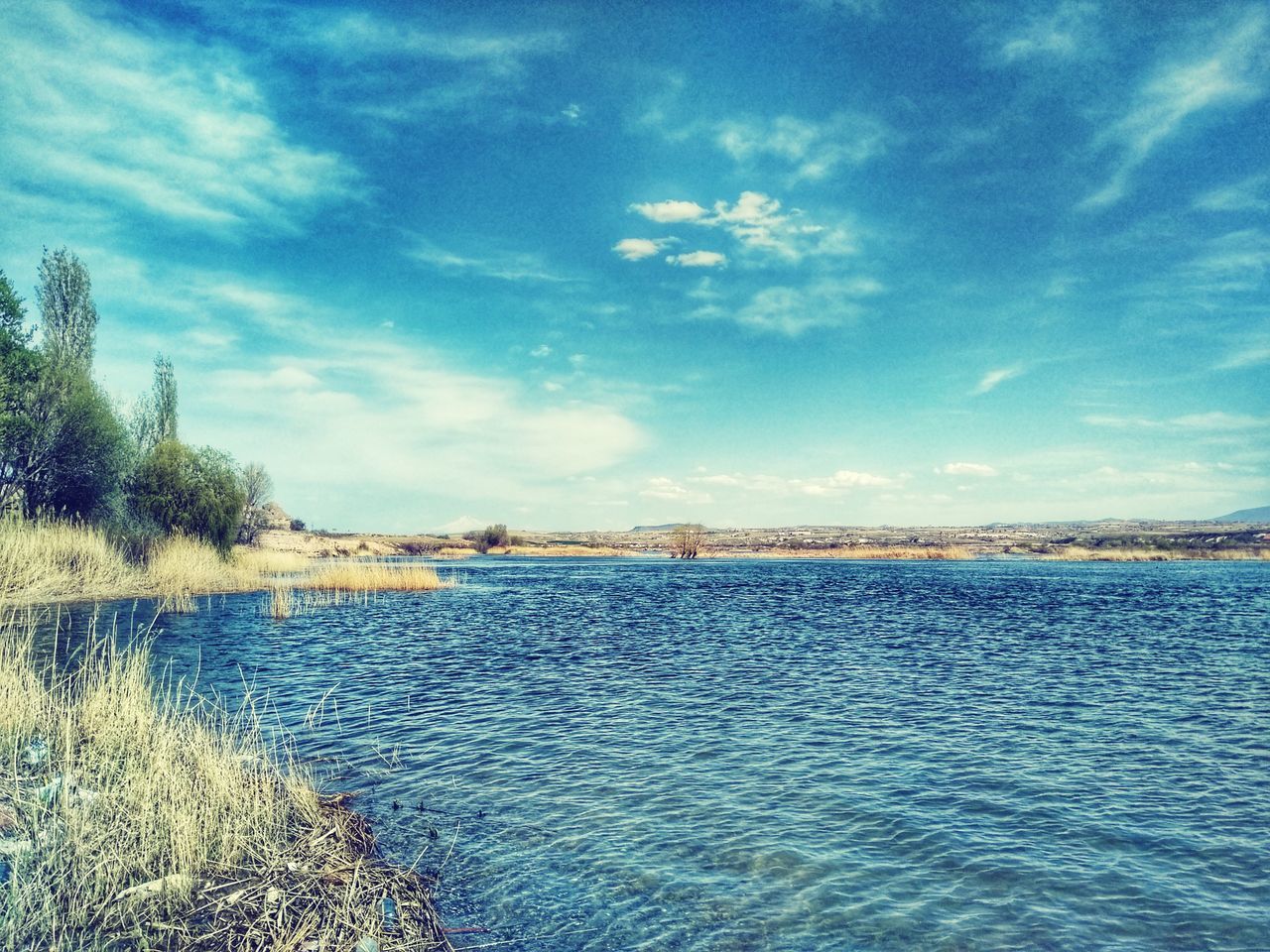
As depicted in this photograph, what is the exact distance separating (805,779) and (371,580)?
39.4 meters

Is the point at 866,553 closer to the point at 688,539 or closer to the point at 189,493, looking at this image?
the point at 688,539

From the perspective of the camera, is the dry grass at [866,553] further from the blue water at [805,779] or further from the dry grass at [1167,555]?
the blue water at [805,779]

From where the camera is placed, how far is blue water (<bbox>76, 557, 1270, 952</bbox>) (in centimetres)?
728

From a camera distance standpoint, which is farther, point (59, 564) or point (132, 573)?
point (132, 573)

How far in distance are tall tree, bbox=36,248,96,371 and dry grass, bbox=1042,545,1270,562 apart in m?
106

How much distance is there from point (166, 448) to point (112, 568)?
984cm

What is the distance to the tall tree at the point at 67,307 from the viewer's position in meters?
42.6

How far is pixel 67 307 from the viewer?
43312 mm

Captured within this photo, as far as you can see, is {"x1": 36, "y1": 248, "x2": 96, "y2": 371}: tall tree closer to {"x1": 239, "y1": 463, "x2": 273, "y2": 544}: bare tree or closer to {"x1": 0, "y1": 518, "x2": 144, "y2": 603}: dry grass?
{"x1": 0, "y1": 518, "x2": 144, "y2": 603}: dry grass

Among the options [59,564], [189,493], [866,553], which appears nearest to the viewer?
[59,564]

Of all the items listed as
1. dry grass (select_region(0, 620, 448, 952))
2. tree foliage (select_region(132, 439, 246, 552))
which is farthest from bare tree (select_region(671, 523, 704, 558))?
dry grass (select_region(0, 620, 448, 952))

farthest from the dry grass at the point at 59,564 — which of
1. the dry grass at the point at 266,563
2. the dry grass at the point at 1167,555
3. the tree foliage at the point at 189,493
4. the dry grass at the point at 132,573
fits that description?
the dry grass at the point at 1167,555

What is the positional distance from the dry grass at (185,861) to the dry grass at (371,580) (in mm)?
35889

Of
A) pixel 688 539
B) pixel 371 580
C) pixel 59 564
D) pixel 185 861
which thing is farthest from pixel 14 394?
pixel 688 539
